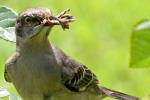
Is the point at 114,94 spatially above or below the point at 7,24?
below

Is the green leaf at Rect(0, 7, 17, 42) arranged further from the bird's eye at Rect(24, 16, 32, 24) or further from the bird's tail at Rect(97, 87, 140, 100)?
the bird's tail at Rect(97, 87, 140, 100)

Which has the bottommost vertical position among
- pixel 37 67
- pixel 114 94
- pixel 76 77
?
pixel 114 94

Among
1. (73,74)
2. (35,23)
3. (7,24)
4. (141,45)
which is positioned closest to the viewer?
(141,45)

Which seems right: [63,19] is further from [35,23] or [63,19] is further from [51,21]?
[35,23]

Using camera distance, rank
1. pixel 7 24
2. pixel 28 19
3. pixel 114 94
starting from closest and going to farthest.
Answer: pixel 7 24 < pixel 28 19 < pixel 114 94

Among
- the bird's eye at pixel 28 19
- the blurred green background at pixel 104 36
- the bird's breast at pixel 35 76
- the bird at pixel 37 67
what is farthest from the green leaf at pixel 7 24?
the blurred green background at pixel 104 36

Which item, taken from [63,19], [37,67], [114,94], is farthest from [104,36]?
→ [63,19]

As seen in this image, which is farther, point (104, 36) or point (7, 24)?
point (104, 36)
